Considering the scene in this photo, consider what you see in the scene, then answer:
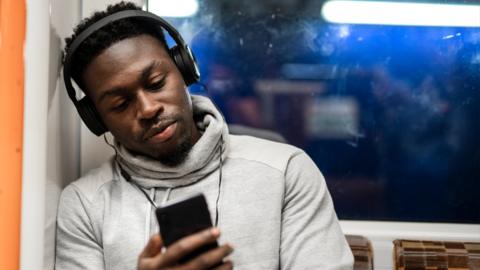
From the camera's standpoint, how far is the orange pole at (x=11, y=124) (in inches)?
33.0

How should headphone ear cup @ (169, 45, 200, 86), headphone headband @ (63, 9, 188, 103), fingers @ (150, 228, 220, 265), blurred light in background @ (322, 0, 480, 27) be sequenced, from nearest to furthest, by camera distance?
fingers @ (150, 228, 220, 265)
headphone headband @ (63, 9, 188, 103)
headphone ear cup @ (169, 45, 200, 86)
blurred light in background @ (322, 0, 480, 27)

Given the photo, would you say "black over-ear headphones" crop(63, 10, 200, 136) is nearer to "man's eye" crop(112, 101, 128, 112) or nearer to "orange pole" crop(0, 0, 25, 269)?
"man's eye" crop(112, 101, 128, 112)

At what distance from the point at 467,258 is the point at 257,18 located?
88 cm

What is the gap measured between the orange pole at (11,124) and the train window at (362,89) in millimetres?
704

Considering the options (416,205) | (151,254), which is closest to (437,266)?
(416,205)

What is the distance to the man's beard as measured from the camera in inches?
46.0

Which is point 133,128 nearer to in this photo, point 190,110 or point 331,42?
point 190,110

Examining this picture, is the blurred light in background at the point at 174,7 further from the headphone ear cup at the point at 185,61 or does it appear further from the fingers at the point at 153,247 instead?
the fingers at the point at 153,247

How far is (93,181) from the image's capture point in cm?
124

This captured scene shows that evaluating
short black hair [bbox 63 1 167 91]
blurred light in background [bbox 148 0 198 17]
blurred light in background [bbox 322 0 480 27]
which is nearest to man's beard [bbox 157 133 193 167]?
short black hair [bbox 63 1 167 91]

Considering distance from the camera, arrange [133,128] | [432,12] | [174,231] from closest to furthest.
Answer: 1. [174,231]
2. [133,128]
3. [432,12]

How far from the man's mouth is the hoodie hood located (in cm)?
7

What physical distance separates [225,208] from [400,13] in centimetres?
79

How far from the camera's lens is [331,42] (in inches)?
58.3
